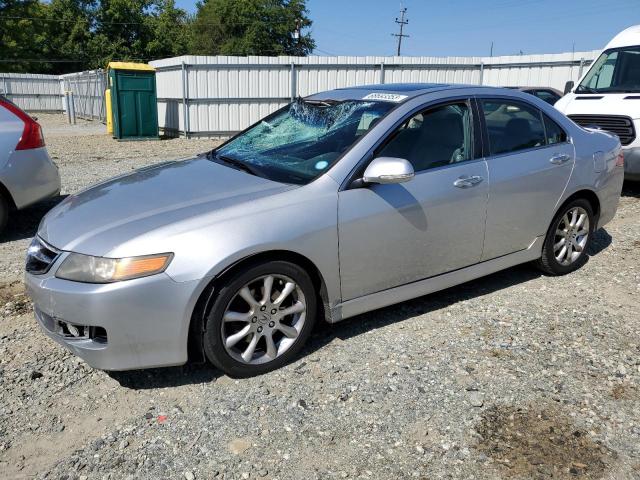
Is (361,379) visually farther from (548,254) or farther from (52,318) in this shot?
(548,254)

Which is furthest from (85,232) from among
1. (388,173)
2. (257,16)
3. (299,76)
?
(257,16)

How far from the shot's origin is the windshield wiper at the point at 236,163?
362 cm

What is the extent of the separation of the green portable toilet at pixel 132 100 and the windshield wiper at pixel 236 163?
12259mm

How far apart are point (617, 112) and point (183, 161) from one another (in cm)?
647

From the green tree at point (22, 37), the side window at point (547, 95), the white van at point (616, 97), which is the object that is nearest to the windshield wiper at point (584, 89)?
the white van at point (616, 97)

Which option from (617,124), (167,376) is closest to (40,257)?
(167,376)

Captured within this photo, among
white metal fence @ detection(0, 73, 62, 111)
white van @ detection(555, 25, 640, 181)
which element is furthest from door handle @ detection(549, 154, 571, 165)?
white metal fence @ detection(0, 73, 62, 111)

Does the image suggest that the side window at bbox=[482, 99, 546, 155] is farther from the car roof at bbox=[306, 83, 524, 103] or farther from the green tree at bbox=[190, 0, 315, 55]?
the green tree at bbox=[190, 0, 315, 55]

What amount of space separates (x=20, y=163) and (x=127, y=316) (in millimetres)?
3705

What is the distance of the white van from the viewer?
25.0ft

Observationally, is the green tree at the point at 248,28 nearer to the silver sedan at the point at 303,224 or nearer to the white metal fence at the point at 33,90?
the white metal fence at the point at 33,90

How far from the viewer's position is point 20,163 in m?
5.59

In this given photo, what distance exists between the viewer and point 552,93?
482 inches

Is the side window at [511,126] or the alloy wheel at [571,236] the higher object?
the side window at [511,126]
